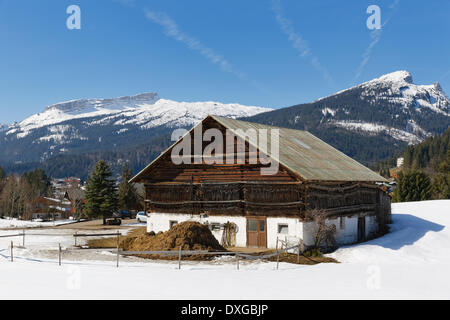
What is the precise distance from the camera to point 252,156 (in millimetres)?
27375

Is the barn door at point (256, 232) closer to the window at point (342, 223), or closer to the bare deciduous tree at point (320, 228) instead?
the bare deciduous tree at point (320, 228)

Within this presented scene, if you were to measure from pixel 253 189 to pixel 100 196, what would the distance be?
3050 centimetres

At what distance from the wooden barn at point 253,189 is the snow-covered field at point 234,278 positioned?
3.48 metres

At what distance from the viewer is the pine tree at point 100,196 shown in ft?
169

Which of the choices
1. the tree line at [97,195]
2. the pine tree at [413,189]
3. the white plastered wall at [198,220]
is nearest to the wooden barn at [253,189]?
the white plastered wall at [198,220]

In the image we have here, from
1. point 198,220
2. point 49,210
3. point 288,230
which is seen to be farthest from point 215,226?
point 49,210

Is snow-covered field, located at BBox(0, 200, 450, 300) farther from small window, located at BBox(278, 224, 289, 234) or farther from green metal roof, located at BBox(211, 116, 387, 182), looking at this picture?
green metal roof, located at BBox(211, 116, 387, 182)

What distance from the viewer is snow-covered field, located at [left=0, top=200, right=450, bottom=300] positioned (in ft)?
46.3

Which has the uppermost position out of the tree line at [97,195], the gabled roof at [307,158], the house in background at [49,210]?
the gabled roof at [307,158]

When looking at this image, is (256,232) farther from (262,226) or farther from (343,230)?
(343,230)

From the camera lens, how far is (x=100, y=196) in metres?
52.4

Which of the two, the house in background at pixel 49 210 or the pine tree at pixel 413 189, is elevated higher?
the pine tree at pixel 413 189
